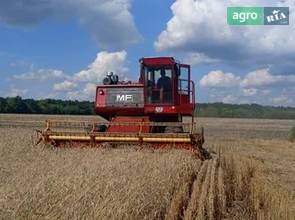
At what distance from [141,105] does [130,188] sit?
942cm

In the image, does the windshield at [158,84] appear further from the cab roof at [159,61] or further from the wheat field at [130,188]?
the wheat field at [130,188]

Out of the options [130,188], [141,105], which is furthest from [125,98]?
[130,188]

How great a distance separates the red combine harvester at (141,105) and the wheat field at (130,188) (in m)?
1.51

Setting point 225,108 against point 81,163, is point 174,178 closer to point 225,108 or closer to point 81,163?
point 81,163

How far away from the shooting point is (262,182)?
11.7 meters

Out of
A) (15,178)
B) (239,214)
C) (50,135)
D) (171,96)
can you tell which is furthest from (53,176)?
(171,96)

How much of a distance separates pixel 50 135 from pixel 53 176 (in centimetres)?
721

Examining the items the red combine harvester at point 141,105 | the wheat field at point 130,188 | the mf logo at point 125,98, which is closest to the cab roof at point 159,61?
the red combine harvester at point 141,105

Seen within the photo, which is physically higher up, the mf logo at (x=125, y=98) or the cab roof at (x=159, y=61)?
the cab roof at (x=159, y=61)

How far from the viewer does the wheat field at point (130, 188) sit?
6309mm

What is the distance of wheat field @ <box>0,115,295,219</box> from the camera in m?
6.31

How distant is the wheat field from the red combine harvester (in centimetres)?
151

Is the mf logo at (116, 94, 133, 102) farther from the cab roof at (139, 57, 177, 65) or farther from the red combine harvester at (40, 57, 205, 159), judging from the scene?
the cab roof at (139, 57, 177, 65)

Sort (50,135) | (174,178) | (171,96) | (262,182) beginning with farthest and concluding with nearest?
(171,96) → (50,135) → (262,182) → (174,178)
